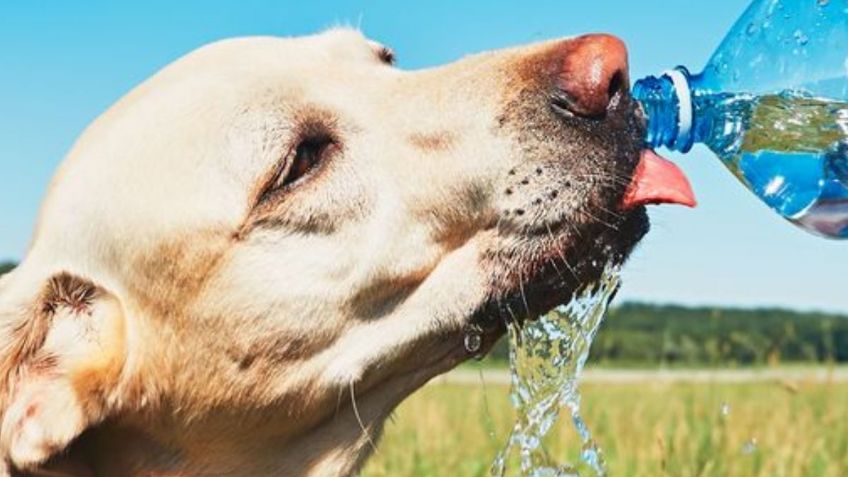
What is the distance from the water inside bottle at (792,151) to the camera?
4.63m

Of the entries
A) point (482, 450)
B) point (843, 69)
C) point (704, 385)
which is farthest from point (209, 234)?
point (704, 385)

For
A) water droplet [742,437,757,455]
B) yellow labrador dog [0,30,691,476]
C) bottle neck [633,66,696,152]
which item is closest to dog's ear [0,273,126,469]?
yellow labrador dog [0,30,691,476]

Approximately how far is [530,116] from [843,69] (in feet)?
4.41

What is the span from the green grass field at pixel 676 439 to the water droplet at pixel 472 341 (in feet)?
1.94

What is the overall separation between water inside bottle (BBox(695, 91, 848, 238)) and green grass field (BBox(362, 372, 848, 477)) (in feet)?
3.78

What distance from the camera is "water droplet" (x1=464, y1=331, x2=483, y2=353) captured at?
4.14m

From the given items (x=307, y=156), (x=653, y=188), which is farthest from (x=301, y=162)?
(x=653, y=188)

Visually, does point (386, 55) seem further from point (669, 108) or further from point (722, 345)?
point (722, 345)

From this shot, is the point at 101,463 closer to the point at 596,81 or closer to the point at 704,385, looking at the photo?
the point at 596,81

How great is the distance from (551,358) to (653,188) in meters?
0.70

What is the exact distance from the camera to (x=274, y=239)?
408cm

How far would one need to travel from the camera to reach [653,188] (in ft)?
12.8

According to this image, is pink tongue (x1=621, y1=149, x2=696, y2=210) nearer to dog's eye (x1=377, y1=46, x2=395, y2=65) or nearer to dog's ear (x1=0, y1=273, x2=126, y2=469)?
dog's eye (x1=377, y1=46, x2=395, y2=65)

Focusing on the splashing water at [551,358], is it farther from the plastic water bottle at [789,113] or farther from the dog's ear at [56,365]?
the dog's ear at [56,365]
